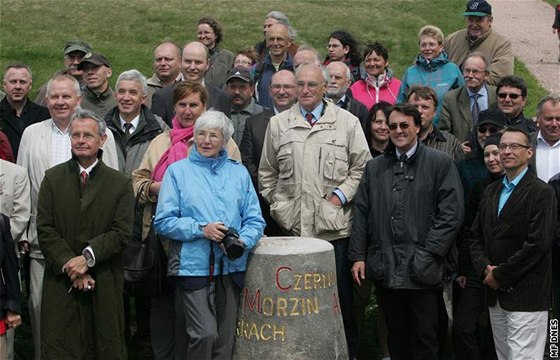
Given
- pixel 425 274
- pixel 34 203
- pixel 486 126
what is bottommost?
pixel 425 274

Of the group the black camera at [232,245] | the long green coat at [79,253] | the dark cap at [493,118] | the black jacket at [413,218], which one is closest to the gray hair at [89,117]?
the long green coat at [79,253]

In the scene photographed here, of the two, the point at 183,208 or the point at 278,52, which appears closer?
the point at 183,208

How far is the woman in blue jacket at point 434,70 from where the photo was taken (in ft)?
37.1

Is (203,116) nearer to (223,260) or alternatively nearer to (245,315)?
(223,260)

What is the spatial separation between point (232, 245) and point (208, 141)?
89 centimetres

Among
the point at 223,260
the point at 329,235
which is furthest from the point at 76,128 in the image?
the point at 329,235

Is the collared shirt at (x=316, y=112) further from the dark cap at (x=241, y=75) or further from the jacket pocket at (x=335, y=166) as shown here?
the dark cap at (x=241, y=75)

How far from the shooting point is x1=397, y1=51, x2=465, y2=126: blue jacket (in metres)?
11.3

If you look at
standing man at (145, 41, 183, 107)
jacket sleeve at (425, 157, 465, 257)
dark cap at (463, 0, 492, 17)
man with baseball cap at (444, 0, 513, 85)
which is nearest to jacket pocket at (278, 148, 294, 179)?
jacket sleeve at (425, 157, 465, 257)

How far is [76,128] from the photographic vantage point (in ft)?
27.2

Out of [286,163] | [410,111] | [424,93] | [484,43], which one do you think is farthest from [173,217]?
[484,43]

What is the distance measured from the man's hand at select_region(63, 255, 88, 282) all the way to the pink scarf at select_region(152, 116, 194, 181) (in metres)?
1.10

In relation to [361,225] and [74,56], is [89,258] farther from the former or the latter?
[74,56]

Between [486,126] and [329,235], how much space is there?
185 cm
